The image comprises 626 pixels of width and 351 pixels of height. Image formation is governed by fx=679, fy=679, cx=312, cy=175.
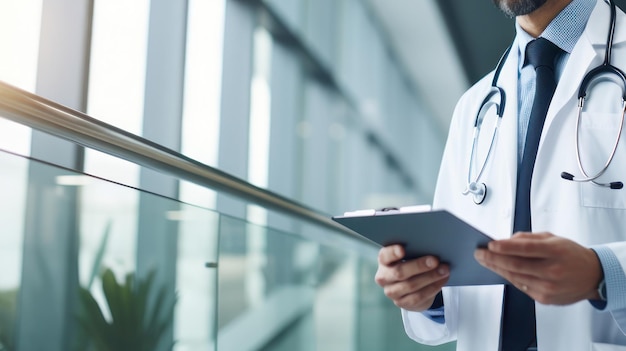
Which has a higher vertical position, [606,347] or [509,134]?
[509,134]

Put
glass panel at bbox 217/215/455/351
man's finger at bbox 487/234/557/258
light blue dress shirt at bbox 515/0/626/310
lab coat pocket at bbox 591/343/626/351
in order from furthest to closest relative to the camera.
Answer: glass panel at bbox 217/215/455/351, light blue dress shirt at bbox 515/0/626/310, lab coat pocket at bbox 591/343/626/351, man's finger at bbox 487/234/557/258

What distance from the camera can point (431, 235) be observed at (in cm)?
103

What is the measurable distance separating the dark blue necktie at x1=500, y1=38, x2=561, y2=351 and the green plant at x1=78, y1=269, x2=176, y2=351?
2.37 feet

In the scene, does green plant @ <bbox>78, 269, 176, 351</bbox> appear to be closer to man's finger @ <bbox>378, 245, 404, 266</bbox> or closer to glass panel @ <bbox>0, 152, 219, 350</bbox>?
glass panel @ <bbox>0, 152, 219, 350</bbox>

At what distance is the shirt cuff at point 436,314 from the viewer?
145 centimetres

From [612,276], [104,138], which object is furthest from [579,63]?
[104,138]

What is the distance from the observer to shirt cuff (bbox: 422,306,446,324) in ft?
4.74

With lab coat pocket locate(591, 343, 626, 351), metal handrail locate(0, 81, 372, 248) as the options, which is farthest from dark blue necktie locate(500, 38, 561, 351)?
metal handrail locate(0, 81, 372, 248)

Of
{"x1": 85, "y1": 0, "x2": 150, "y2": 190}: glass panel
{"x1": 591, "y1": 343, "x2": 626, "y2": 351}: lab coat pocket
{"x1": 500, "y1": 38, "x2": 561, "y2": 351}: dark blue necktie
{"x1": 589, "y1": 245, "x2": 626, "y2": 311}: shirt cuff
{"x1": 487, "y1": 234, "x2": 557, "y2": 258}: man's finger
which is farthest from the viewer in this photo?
{"x1": 85, "y1": 0, "x2": 150, "y2": 190}: glass panel

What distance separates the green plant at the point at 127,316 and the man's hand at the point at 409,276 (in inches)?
20.5

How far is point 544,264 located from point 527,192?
40 cm

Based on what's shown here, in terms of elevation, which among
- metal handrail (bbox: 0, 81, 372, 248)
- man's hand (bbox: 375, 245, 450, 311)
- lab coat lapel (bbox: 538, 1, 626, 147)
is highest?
lab coat lapel (bbox: 538, 1, 626, 147)

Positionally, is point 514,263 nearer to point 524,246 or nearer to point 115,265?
point 524,246

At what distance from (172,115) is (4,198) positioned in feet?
4.68
